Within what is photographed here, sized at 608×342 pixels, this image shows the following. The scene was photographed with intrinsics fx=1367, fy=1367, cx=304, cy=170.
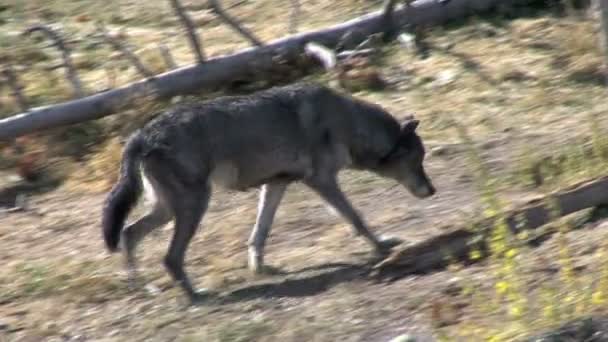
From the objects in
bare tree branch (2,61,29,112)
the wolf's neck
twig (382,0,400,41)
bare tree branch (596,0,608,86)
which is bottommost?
bare tree branch (2,61,29,112)

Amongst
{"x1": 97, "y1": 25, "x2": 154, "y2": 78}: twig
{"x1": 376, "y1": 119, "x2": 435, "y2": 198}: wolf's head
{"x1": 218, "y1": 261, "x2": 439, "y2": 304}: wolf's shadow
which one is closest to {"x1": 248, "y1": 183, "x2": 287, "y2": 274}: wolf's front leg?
{"x1": 218, "y1": 261, "x2": 439, "y2": 304}: wolf's shadow

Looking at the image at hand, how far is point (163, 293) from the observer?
8844 millimetres

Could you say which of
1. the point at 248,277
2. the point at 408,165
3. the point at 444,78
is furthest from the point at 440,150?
the point at 248,277

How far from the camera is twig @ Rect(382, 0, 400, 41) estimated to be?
13.9m

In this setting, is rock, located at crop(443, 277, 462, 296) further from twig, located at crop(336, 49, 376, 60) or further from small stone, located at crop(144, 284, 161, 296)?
twig, located at crop(336, 49, 376, 60)

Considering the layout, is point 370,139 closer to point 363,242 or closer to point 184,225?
point 363,242

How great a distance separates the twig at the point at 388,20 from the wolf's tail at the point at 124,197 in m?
5.76

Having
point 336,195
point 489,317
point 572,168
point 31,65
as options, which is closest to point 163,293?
point 336,195

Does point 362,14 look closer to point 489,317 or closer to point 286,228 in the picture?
point 286,228

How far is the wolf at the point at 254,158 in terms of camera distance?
862 centimetres

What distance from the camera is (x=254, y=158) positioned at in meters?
9.02

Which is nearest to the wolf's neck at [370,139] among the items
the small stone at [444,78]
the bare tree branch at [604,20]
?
the bare tree branch at [604,20]

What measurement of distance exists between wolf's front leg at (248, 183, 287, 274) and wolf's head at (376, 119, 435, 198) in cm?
86

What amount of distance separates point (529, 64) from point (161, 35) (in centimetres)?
433
